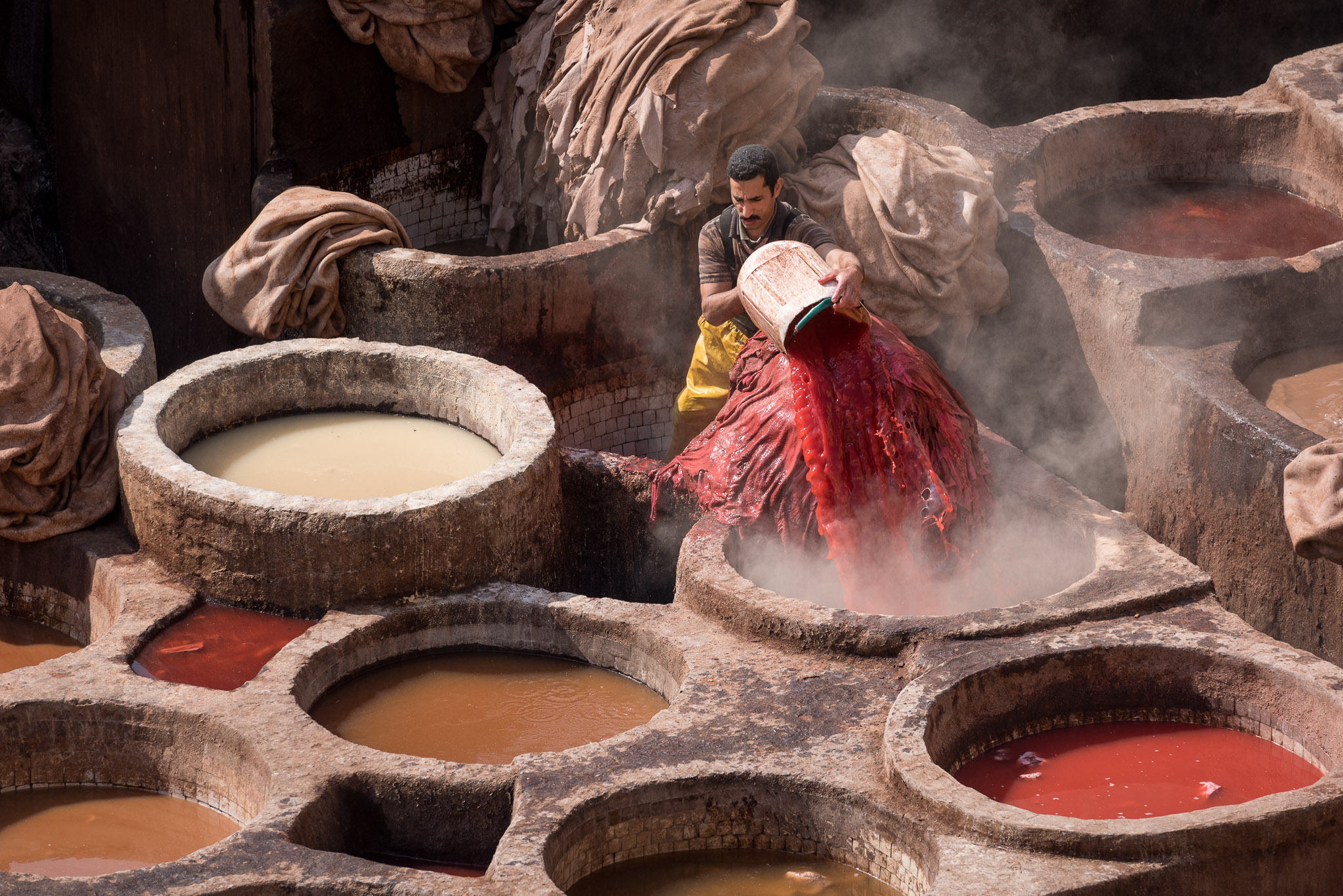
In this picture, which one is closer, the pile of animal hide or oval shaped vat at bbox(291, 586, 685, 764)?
oval shaped vat at bbox(291, 586, 685, 764)

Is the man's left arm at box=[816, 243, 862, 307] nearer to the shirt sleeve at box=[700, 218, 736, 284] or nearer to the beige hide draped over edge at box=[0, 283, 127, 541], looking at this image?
the shirt sleeve at box=[700, 218, 736, 284]

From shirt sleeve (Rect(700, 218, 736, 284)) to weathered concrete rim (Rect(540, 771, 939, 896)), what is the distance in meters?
2.12

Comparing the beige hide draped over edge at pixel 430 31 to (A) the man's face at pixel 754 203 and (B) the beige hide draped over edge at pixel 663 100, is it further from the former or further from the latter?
(A) the man's face at pixel 754 203

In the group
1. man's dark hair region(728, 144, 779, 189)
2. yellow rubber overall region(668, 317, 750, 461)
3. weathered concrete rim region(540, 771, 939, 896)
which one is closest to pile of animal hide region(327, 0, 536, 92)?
yellow rubber overall region(668, 317, 750, 461)

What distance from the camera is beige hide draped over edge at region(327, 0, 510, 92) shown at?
29.2 feet

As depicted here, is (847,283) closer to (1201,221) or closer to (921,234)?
(921,234)

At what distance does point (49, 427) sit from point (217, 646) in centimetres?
118

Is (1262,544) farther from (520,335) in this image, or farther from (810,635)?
(520,335)

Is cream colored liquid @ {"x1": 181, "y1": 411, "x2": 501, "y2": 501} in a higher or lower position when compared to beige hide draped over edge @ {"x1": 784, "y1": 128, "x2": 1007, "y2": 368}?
lower

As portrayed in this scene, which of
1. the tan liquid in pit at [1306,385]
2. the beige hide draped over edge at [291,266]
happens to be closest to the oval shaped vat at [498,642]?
the beige hide draped over edge at [291,266]

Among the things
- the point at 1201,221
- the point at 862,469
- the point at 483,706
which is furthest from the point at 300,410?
the point at 1201,221

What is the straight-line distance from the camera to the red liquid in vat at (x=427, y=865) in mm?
5555

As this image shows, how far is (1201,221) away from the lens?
9000 mm

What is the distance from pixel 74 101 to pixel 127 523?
3941mm
